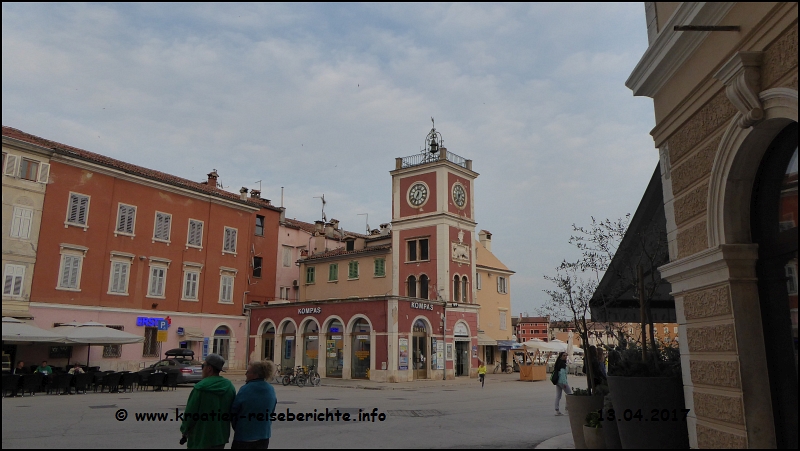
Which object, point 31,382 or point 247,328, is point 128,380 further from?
point 247,328

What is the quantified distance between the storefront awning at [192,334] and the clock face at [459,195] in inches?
631

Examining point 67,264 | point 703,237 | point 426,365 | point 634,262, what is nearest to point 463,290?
point 426,365

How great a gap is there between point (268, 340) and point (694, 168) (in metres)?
29.8

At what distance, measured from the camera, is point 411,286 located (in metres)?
Result: 34.4

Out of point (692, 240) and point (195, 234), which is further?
point (195, 234)

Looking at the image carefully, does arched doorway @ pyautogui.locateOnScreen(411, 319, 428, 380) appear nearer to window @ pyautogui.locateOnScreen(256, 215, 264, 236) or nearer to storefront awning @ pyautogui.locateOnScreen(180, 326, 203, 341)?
storefront awning @ pyautogui.locateOnScreen(180, 326, 203, 341)

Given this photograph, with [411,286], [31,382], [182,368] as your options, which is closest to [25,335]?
[31,382]

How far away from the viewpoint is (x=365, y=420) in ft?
40.1

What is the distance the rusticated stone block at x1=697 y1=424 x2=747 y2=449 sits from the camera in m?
5.66

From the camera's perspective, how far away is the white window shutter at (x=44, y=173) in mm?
25891

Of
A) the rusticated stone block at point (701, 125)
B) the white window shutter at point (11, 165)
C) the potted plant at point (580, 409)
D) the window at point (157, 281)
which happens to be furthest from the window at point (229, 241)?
the rusticated stone block at point (701, 125)

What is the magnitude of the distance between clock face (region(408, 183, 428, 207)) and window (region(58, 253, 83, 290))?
17832 millimetres

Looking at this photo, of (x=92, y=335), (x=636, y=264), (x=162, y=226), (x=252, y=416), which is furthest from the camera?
(x=162, y=226)

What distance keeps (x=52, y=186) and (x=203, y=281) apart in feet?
29.6
